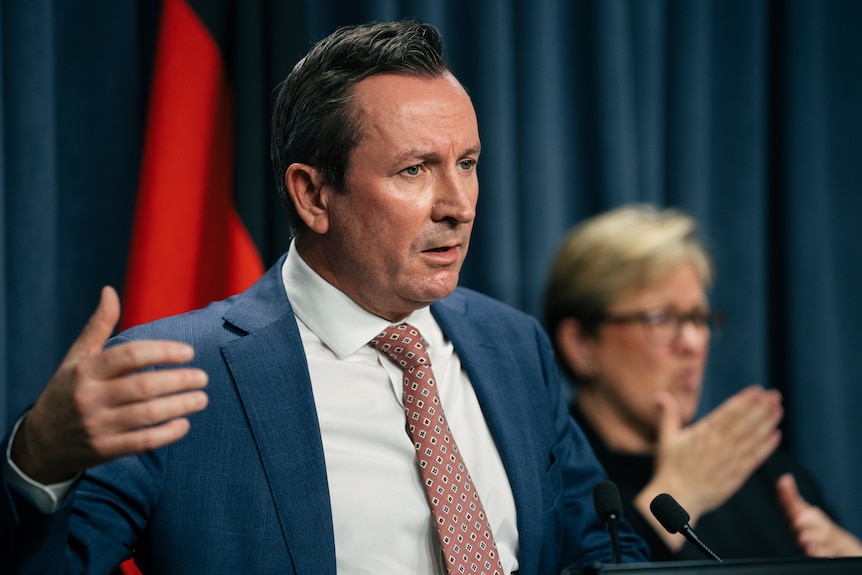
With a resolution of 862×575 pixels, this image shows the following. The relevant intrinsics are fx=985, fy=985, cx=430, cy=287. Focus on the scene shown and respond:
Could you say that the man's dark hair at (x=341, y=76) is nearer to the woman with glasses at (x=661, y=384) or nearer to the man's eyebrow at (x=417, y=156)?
the man's eyebrow at (x=417, y=156)

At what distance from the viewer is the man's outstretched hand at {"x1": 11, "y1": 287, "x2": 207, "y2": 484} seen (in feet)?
3.58

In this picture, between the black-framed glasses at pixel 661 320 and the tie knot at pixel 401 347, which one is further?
the black-framed glasses at pixel 661 320

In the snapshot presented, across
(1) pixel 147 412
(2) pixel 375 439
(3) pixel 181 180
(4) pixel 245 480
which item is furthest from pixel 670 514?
(3) pixel 181 180

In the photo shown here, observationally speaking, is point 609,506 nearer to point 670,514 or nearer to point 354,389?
point 670,514

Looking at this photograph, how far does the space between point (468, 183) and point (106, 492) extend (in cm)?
74

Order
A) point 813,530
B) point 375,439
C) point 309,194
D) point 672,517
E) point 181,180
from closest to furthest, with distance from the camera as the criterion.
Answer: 1. point 672,517
2. point 375,439
3. point 309,194
4. point 181,180
5. point 813,530

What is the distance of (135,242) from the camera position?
214 cm

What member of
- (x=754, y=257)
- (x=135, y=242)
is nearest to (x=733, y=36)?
(x=754, y=257)

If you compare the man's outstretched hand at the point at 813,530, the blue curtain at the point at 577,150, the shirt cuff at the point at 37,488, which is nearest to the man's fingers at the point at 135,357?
the shirt cuff at the point at 37,488

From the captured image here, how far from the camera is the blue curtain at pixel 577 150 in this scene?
2025 mm

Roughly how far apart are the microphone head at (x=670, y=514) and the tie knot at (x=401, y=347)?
0.46 metres

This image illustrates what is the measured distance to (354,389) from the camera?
1.62 meters

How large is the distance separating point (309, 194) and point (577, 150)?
1.27 m

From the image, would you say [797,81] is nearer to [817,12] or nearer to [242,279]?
[817,12]
